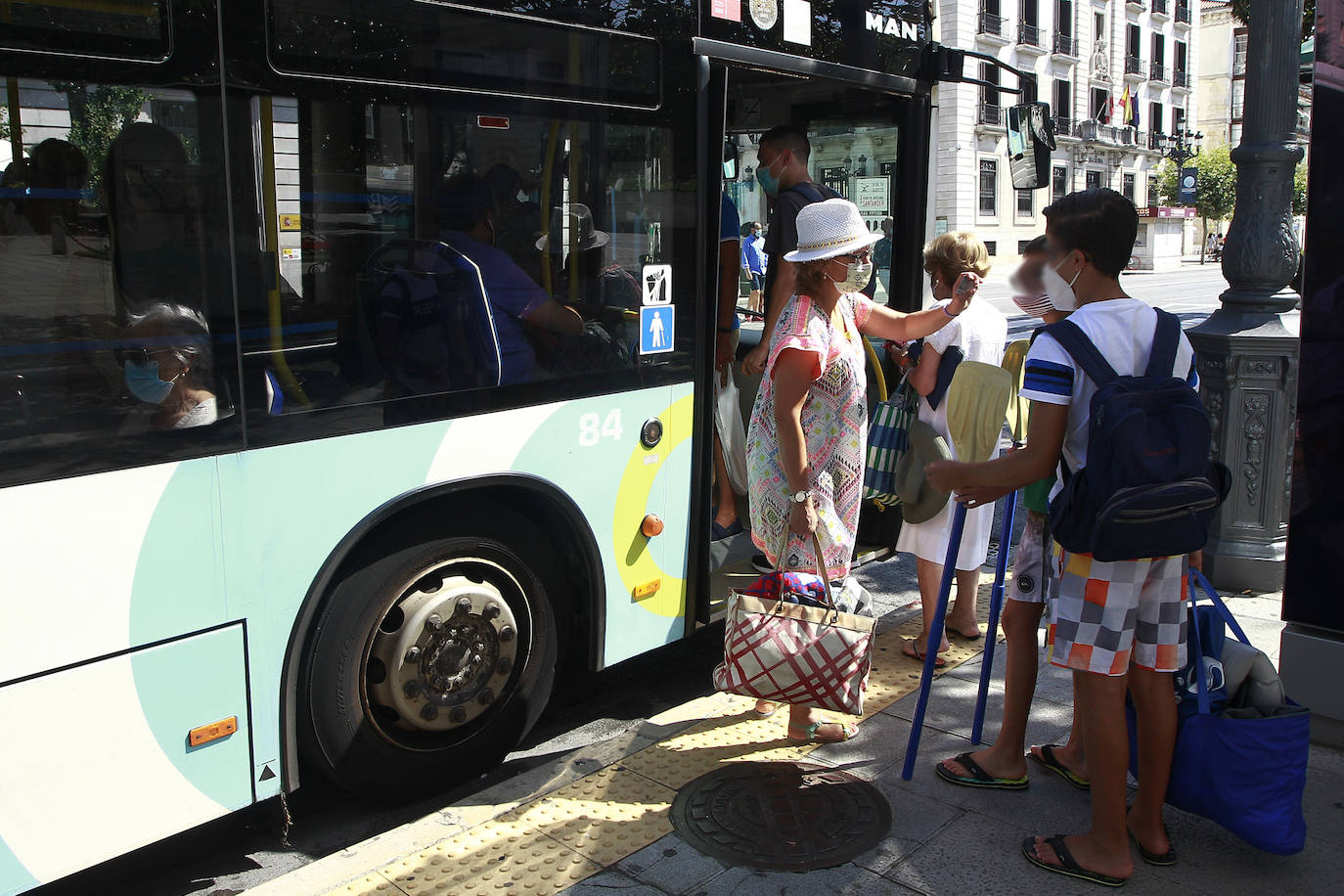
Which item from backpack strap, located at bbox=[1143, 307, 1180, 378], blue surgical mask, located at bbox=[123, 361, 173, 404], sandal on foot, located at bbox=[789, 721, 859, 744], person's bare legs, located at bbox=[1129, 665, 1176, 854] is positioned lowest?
sandal on foot, located at bbox=[789, 721, 859, 744]

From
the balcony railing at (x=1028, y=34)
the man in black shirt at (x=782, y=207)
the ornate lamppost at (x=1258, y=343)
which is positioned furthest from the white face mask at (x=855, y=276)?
the balcony railing at (x=1028, y=34)

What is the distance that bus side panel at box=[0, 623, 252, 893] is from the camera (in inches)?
101

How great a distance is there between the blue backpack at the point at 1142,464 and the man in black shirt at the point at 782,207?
6.05 ft

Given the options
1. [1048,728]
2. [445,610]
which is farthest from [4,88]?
[1048,728]

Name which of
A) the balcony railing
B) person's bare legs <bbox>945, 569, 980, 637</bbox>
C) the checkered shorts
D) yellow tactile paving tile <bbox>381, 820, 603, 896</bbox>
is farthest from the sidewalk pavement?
the balcony railing

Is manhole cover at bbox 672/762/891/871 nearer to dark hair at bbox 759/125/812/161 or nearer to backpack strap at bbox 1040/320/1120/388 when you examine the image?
backpack strap at bbox 1040/320/1120/388

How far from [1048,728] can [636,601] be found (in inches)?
61.7

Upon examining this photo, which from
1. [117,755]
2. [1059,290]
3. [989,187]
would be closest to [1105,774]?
[1059,290]

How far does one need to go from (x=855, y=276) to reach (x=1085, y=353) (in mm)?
1157

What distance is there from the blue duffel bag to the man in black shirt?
6.81ft

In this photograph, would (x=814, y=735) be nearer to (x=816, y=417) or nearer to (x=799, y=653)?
(x=799, y=653)

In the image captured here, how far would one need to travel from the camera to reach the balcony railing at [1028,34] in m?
54.2

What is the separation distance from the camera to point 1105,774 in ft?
9.75

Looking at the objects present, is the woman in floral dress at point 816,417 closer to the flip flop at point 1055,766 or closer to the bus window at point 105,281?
the flip flop at point 1055,766
